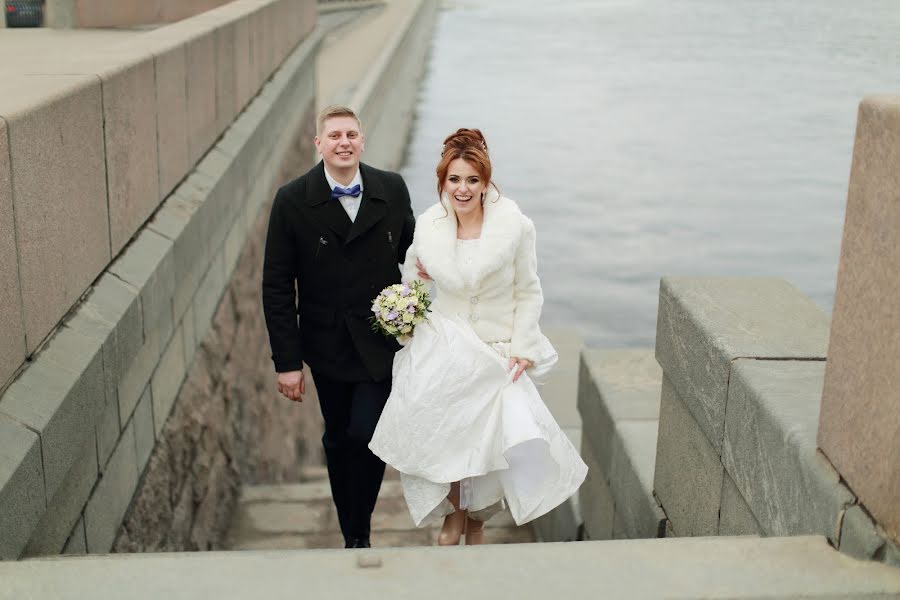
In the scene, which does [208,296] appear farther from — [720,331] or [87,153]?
[720,331]

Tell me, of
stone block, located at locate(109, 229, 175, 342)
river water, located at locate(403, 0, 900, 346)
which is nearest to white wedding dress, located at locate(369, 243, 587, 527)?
stone block, located at locate(109, 229, 175, 342)

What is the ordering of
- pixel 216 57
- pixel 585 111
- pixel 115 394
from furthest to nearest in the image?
pixel 585 111, pixel 216 57, pixel 115 394

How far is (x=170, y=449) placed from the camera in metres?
5.39

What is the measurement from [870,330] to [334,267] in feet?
7.11

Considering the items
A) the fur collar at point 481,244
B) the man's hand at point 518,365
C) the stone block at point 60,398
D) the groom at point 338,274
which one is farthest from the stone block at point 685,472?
the stone block at point 60,398

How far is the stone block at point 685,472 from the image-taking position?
3.42m

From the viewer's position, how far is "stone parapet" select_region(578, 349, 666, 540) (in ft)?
14.0

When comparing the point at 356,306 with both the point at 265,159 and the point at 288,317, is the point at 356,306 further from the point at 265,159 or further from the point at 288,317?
the point at 265,159

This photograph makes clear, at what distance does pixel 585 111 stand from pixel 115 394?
38.3 m

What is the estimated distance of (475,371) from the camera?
3.64 metres

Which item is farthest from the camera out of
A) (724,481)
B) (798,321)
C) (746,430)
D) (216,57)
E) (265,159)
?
(265,159)

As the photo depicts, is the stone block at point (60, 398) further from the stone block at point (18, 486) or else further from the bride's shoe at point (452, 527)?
the bride's shoe at point (452, 527)

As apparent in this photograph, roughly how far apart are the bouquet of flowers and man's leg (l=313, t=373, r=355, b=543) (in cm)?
51

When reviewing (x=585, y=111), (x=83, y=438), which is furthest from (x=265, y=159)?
(x=585, y=111)
